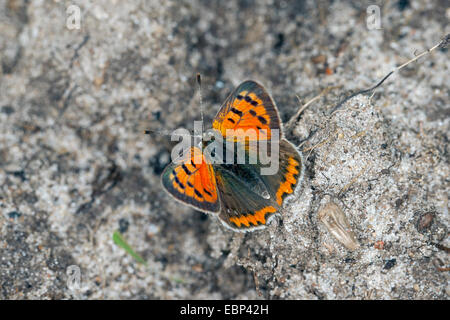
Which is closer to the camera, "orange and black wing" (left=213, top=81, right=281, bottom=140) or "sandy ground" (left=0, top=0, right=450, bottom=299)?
"orange and black wing" (left=213, top=81, right=281, bottom=140)

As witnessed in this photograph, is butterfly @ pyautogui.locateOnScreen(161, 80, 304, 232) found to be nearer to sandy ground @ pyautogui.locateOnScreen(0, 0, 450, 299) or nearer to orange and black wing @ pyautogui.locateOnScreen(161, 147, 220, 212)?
orange and black wing @ pyautogui.locateOnScreen(161, 147, 220, 212)

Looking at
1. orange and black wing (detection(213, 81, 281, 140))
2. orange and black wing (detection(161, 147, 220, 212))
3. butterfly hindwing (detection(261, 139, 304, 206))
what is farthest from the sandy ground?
orange and black wing (detection(161, 147, 220, 212))

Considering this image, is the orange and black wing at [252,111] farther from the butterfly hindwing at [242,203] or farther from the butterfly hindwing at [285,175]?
the butterfly hindwing at [242,203]

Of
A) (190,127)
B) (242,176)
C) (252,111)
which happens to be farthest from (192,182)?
(190,127)

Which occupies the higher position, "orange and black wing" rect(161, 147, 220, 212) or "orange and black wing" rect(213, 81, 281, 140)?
"orange and black wing" rect(213, 81, 281, 140)

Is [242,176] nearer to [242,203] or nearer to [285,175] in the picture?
[242,203]
